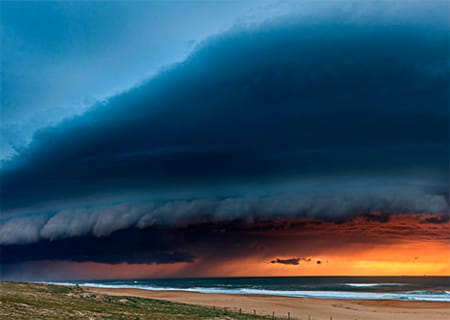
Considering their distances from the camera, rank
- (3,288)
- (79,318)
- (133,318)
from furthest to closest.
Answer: (3,288)
(133,318)
(79,318)

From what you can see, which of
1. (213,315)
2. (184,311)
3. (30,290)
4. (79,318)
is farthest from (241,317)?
(30,290)

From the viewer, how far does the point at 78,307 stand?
51.5 metres

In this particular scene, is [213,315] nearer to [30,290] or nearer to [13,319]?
[13,319]

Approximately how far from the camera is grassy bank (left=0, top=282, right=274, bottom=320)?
1743 inches

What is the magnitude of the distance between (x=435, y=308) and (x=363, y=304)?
555 inches

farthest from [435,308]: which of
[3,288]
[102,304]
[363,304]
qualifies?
[3,288]

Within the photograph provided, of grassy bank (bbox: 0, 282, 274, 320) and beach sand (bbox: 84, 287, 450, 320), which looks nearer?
grassy bank (bbox: 0, 282, 274, 320)

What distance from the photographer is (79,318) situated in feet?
141

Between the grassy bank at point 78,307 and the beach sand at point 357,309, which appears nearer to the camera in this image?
the grassy bank at point 78,307

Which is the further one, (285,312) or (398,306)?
(398,306)

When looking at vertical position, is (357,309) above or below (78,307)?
above

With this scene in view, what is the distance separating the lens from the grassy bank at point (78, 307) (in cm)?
4428

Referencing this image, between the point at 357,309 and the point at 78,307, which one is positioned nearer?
the point at 78,307

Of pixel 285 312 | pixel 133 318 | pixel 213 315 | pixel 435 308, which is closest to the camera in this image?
pixel 133 318
